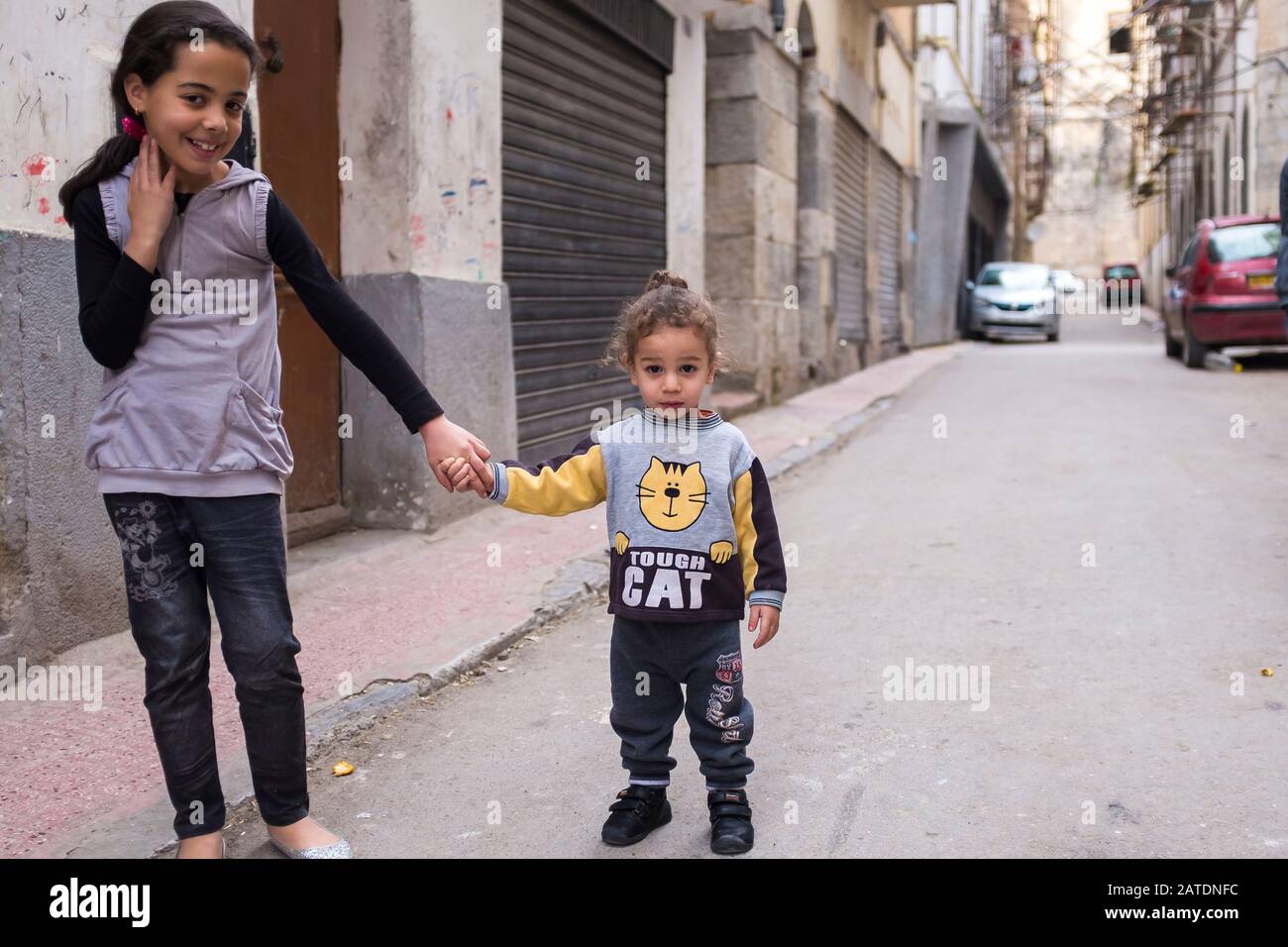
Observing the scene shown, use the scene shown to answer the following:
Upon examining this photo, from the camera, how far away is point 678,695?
9.42 ft

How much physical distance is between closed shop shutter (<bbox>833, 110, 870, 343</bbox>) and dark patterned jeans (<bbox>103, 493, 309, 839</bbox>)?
43.4 ft

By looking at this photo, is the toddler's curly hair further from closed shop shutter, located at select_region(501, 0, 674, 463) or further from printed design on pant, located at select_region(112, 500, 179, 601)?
closed shop shutter, located at select_region(501, 0, 674, 463)

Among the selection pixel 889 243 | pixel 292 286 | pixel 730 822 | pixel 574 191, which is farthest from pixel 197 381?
pixel 889 243

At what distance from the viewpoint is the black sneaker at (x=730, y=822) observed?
9.06 feet

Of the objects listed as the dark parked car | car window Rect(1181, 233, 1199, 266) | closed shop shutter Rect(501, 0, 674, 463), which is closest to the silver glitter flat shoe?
closed shop shutter Rect(501, 0, 674, 463)

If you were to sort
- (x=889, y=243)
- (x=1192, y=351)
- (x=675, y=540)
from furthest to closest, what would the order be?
(x=889, y=243) → (x=1192, y=351) → (x=675, y=540)

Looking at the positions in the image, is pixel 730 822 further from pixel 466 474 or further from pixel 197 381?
pixel 197 381

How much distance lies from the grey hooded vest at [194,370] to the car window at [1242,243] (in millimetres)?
13175

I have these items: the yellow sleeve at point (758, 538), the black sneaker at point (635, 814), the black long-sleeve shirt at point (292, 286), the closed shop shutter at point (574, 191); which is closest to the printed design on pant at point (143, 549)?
the black long-sleeve shirt at point (292, 286)

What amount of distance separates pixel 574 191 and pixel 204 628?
5.83 meters

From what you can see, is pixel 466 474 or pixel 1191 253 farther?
pixel 1191 253

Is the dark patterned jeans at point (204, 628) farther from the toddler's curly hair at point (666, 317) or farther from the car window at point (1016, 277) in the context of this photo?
the car window at point (1016, 277)
